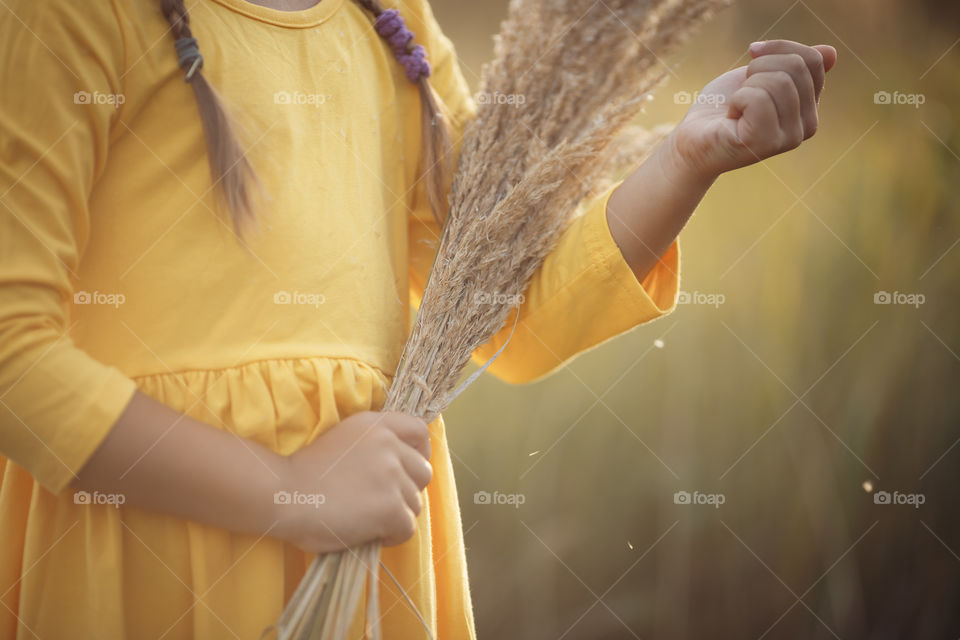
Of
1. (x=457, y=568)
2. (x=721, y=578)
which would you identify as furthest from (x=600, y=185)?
(x=721, y=578)

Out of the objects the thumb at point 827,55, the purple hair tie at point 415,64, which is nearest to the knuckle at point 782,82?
the thumb at point 827,55

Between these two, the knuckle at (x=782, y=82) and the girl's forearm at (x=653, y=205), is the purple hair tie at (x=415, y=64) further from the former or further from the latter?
the knuckle at (x=782, y=82)

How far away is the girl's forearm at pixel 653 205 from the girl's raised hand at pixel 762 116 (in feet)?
0.06

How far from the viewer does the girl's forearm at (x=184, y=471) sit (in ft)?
1.99

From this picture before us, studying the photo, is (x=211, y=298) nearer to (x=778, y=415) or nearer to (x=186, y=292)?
(x=186, y=292)

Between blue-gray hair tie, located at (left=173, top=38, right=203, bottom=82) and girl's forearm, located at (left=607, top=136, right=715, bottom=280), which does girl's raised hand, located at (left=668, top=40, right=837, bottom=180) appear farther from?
blue-gray hair tie, located at (left=173, top=38, right=203, bottom=82)

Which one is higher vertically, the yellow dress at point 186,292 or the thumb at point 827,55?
the thumb at point 827,55

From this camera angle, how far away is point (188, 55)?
0.66 m

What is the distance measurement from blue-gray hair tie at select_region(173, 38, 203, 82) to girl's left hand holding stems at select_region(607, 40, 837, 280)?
1.58 feet

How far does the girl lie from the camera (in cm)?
60

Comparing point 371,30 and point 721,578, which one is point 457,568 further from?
point 721,578

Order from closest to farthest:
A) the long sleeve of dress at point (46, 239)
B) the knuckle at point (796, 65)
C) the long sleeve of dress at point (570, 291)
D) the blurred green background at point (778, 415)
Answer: the long sleeve of dress at point (46, 239), the knuckle at point (796, 65), the long sleeve of dress at point (570, 291), the blurred green background at point (778, 415)

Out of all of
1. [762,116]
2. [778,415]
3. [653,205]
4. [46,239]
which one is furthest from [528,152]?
[778,415]

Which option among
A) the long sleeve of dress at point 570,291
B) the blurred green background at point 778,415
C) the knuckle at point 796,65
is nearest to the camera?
the knuckle at point 796,65
